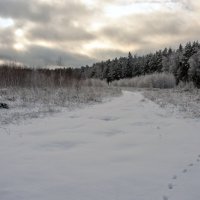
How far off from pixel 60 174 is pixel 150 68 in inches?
3323

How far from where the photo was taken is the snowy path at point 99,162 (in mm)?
3918

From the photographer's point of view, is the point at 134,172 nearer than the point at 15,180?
No

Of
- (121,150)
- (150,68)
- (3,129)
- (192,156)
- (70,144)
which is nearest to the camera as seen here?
(192,156)

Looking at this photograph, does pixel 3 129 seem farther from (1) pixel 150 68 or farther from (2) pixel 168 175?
(1) pixel 150 68

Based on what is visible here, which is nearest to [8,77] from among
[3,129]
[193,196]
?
[3,129]

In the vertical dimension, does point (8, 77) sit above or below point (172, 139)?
above

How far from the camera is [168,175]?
4.58 meters

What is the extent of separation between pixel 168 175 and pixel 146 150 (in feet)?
5.05

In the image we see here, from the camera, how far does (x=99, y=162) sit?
5.23 metres

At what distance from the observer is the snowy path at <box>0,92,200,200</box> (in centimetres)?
392

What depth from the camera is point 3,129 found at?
8.02 m

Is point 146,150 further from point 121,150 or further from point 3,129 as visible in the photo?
point 3,129

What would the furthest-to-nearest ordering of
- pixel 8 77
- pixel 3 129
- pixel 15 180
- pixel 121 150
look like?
pixel 8 77 → pixel 3 129 → pixel 121 150 → pixel 15 180

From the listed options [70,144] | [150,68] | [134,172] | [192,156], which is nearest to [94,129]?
[70,144]
